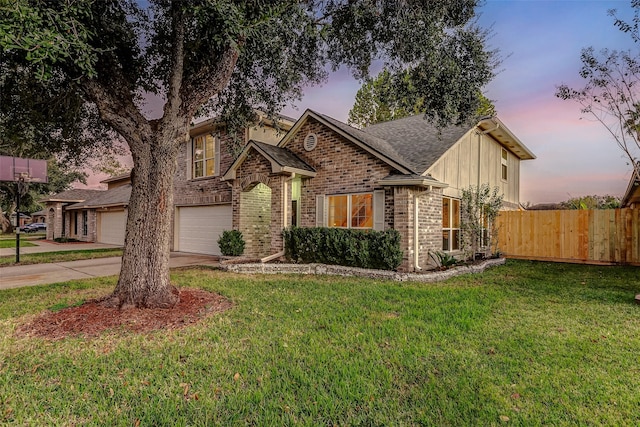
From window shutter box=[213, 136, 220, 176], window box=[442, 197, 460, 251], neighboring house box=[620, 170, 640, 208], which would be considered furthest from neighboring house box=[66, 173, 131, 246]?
neighboring house box=[620, 170, 640, 208]

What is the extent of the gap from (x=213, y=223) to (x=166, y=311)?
372 inches

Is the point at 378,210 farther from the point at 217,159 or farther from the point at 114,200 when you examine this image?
the point at 114,200

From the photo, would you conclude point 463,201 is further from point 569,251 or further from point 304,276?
point 304,276

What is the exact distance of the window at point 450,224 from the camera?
11.0 m

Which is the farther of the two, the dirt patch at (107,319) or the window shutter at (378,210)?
the window shutter at (378,210)

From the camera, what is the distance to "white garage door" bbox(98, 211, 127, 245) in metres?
19.9

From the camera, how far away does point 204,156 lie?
1484 centimetres

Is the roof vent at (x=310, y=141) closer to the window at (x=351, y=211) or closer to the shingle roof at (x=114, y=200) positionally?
the window at (x=351, y=211)

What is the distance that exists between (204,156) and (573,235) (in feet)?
50.6

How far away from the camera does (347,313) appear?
5.36 m

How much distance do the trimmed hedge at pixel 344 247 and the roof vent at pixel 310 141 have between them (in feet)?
9.88

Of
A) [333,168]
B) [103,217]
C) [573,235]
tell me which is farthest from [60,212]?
[573,235]

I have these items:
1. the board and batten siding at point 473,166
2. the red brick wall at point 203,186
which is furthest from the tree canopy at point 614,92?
the red brick wall at point 203,186

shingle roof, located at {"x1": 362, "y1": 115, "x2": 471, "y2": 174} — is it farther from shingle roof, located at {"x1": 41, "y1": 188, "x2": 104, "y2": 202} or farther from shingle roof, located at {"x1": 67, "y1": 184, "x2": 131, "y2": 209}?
shingle roof, located at {"x1": 41, "y1": 188, "x2": 104, "y2": 202}
